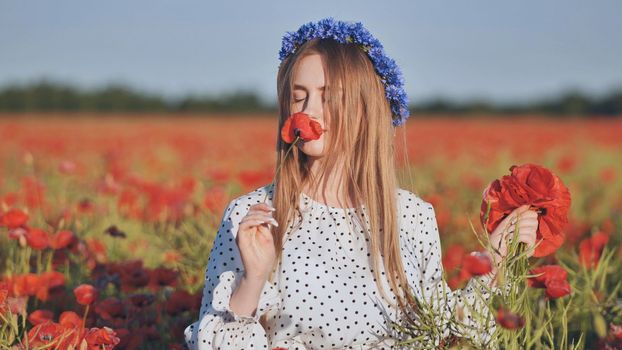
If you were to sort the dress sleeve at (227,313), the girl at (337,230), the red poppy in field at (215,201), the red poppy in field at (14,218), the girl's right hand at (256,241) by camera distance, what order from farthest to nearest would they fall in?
the red poppy in field at (215,201) → the red poppy in field at (14,218) → the girl at (337,230) → the dress sleeve at (227,313) → the girl's right hand at (256,241)

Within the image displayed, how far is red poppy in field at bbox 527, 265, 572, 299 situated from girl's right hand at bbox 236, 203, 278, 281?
24.8 inches

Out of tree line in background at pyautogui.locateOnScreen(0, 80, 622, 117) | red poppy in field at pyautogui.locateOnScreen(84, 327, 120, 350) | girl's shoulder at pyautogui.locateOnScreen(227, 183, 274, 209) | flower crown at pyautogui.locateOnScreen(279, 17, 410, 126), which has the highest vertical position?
flower crown at pyautogui.locateOnScreen(279, 17, 410, 126)

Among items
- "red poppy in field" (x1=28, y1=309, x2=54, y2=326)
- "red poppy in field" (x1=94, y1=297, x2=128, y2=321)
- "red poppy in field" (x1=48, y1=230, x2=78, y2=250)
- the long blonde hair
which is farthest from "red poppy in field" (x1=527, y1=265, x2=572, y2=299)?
"red poppy in field" (x1=48, y1=230, x2=78, y2=250)

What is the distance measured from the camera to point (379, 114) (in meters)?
2.17

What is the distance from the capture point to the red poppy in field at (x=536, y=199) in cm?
194

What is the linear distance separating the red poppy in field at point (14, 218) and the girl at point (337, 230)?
35.9 inches

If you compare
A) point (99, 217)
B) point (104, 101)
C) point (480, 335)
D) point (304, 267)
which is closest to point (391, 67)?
point (304, 267)

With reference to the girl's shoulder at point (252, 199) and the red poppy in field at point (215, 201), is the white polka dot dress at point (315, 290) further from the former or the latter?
the red poppy in field at point (215, 201)

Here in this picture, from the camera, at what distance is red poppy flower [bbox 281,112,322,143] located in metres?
1.85

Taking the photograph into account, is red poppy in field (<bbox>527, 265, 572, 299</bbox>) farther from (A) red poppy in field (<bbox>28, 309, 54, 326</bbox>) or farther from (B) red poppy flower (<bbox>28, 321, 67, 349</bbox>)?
(A) red poppy in field (<bbox>28, 309, 54, 326</bbox>)

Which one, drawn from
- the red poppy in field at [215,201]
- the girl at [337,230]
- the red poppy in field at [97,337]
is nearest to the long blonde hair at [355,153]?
the girl at [337,230]

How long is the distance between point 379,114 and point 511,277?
20.0 inches

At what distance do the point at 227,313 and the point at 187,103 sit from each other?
1016 inches

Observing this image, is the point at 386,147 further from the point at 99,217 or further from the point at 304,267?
the point at 99,217
